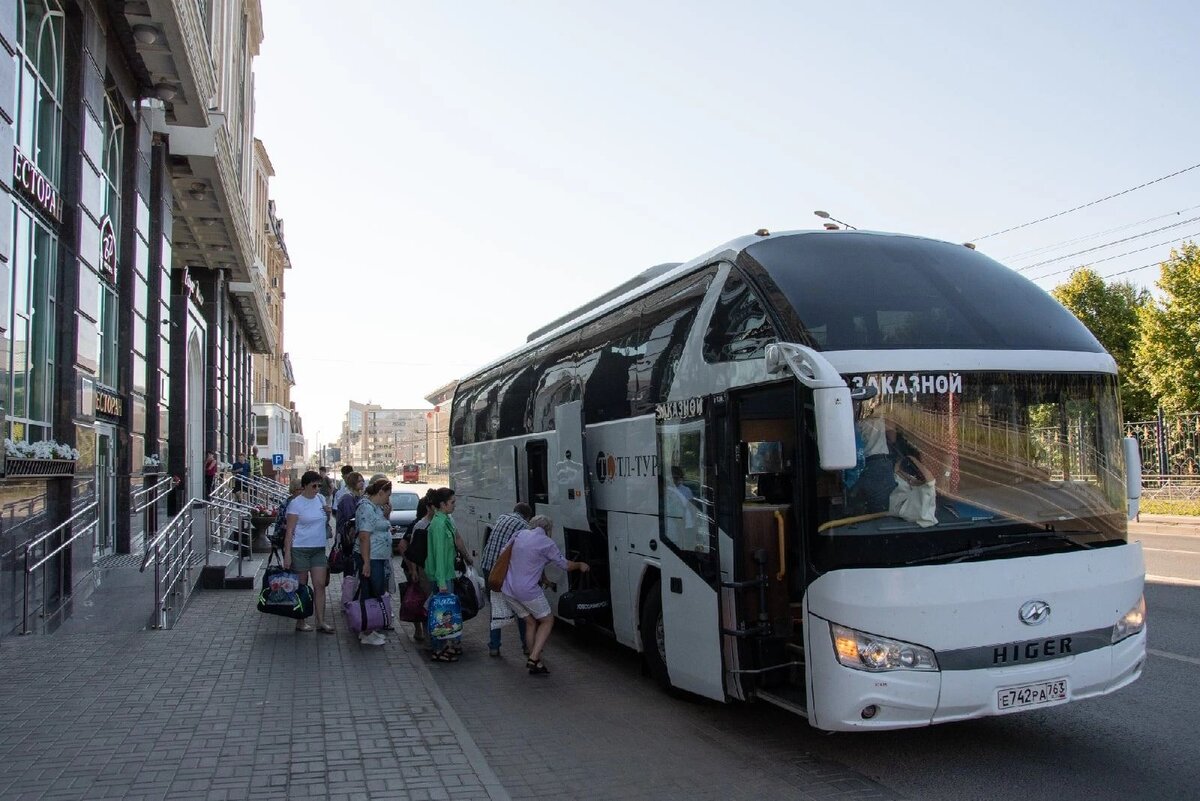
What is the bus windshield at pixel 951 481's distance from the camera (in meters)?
5.75

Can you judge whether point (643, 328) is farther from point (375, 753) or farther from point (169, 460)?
point (169, 460)

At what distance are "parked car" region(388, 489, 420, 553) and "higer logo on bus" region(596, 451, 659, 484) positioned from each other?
1419cm

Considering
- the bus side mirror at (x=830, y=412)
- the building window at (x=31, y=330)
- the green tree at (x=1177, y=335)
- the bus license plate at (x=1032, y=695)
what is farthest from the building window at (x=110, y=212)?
the green tree at (x=1177, y=335)

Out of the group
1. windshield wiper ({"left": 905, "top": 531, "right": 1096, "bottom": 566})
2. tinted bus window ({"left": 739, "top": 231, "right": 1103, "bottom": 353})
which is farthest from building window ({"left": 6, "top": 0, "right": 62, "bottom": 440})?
windshield wiper ({"left": 905, "top": 531, "right": 1096, "bottom": 566})

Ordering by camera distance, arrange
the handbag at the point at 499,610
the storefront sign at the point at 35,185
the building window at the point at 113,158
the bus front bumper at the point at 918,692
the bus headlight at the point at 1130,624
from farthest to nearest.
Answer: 1. the building window at the point at 113,158
2. the storefront sign at the point at 35,185
3. the handbag at the point at 499,610
4. the bus headlight at the point at 1130,624
5. the bus front bumper at the point at 918,692

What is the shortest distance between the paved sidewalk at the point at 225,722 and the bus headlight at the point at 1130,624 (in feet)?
12.5

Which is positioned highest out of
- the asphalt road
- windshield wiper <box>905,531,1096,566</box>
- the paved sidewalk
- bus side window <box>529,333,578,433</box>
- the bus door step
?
bus side window <box>529,333,578,433</box>

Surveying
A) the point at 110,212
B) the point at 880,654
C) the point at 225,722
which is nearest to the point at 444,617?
the point at 225,722

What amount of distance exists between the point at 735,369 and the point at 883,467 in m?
1.38

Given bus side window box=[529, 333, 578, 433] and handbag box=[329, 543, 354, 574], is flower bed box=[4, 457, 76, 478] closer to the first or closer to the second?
handbag box=[329, 543, 354, 574]

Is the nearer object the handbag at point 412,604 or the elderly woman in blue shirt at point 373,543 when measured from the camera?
the elderly woman in blue shirt at point 373,543

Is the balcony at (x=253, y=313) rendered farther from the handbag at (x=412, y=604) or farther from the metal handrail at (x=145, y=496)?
the handbag at (x=412, y=604)

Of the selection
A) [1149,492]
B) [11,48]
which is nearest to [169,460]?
[11,48]

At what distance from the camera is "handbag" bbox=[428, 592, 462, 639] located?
9734 mm
